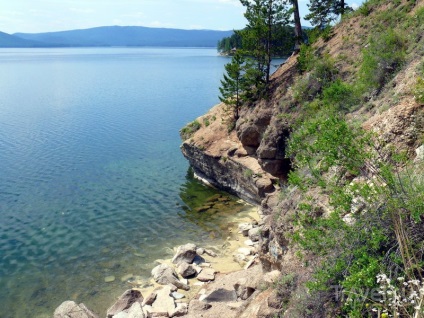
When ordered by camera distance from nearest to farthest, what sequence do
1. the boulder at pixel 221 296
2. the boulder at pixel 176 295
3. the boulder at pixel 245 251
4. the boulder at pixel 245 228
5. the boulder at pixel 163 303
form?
1. the boulder at pixel 221 296
2. the boulder at pixel 163 303
3. the boulder at pixel 176 295
4. the boulder at pixel 245 251
5. the boulder at pixel 245 228

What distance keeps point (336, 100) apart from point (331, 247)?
14647 millimetres

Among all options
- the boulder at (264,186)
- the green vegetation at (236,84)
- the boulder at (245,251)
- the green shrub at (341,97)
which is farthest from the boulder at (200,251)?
the green vegetation at (236,84)

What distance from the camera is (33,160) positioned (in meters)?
41.4

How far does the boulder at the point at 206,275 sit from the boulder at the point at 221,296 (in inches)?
121

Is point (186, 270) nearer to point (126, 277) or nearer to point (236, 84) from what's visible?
point (126, 277)

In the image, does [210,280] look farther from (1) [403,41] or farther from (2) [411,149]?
(1) [403,41]

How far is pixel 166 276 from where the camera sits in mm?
21484

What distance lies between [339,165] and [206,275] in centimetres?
Result: 1343

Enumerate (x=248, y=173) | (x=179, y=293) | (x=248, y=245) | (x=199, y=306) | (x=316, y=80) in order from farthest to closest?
(x=248, y=173)
(x=316, y=80)
(x=248, y=245)
(x=179, y=293)
(x=199, y=306)

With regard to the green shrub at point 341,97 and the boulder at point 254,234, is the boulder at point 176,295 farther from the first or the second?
the green shrub at point 341,97

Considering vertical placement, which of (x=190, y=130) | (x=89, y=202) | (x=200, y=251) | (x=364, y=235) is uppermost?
(x=364, y=235)

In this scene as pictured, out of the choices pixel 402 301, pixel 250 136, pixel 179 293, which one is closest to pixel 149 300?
pixel 179 293

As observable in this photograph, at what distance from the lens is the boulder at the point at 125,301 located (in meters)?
19.0

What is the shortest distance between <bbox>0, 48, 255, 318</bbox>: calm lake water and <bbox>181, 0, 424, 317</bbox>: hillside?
5593 mm
